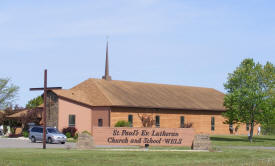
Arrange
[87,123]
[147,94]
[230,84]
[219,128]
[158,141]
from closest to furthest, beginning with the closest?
[158,141], [230,84], [87,123], [147,94], [219,128]

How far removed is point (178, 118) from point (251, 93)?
1564 centimetres

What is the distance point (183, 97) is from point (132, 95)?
9.53 m

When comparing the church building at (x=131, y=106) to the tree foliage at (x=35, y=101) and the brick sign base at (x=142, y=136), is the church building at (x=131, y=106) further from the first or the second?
the brick sign base at (x=142, y=136)

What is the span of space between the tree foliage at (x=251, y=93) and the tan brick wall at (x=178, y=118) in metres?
11.8

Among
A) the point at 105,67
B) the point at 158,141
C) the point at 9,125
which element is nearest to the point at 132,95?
the point at 105,67

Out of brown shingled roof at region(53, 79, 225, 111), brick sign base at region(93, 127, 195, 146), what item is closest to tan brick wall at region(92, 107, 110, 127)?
brown shingled roof at region(53, 79, 225, 111)

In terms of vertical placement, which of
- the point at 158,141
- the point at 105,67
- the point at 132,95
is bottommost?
the point at 158,141

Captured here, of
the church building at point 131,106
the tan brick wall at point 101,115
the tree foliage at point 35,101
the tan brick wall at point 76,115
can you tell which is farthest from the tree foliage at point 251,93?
the tree foliage at point 35,101

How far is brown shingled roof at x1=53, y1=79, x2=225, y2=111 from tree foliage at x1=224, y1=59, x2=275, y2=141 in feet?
39.4

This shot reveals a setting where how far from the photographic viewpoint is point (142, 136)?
109 feet

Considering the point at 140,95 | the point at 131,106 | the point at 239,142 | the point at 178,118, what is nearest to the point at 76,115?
the point at 131,106

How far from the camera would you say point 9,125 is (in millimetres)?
66812

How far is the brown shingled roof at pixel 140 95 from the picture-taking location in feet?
199

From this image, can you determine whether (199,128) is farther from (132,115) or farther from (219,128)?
(132,115)
